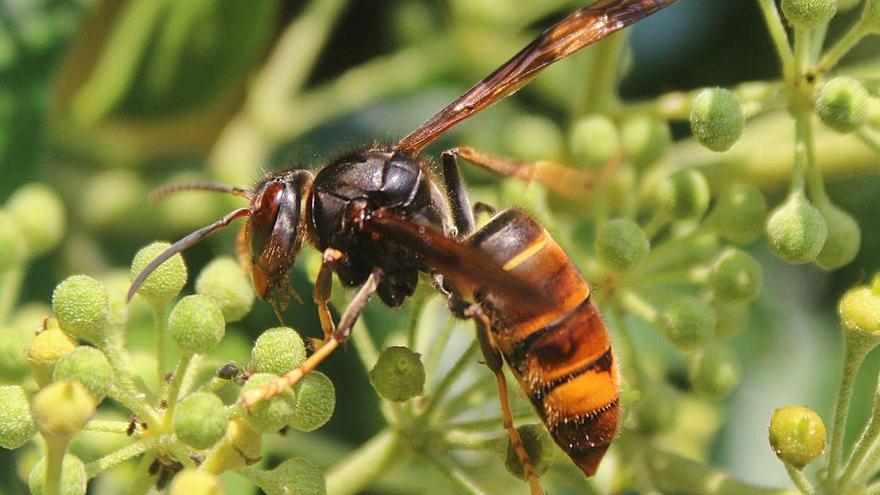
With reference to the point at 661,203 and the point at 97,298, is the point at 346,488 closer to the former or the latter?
the point at 97,298

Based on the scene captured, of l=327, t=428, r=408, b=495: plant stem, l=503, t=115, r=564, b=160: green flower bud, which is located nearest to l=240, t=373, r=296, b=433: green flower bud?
l=327, t=428, r=408, b=495: plant stem

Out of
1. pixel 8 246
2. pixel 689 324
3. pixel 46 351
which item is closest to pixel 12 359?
pixel 46 351

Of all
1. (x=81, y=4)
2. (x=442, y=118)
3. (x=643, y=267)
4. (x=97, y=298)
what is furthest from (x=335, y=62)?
(x=97, y=298)

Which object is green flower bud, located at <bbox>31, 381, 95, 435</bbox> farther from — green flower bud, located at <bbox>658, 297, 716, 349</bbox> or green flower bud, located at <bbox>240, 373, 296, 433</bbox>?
green flower bud, located at <bbox>658, 297, 716, 349</bbox>

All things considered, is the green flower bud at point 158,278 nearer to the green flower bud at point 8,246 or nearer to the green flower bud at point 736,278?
the green flower bud at point 8,246

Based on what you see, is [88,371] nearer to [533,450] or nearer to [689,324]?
[533,450]
